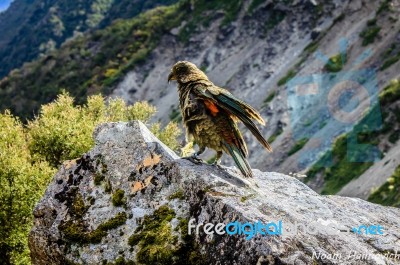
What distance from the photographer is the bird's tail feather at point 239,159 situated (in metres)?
10.9

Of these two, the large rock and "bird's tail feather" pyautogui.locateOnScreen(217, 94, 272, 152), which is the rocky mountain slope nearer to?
the large rock

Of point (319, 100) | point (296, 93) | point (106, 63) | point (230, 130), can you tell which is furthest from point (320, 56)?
point (106, 63)

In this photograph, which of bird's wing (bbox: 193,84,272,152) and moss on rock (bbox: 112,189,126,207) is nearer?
bird's wing (bbox: 193,84,272,152)

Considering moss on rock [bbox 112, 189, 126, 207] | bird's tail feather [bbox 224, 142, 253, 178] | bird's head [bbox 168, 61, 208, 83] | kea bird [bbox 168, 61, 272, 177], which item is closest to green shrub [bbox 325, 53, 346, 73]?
bird's head [bbox 168, 61, 208, 83]

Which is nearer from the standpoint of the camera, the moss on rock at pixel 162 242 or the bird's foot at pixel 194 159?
the moss on rock at pixel 162 242

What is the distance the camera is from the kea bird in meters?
11.1

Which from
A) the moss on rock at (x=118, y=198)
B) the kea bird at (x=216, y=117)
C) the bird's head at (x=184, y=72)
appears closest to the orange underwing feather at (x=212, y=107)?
the kea bird at (x=216, y=117)

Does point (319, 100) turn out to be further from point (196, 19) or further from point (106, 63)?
point (106, 63)

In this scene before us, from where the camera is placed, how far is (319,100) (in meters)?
65.3

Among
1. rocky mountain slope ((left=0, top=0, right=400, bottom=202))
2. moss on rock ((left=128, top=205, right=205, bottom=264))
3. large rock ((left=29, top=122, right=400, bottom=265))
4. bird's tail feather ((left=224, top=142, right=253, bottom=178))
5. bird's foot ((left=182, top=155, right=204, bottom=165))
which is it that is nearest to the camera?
large rock ((left=29, top=122, right=400, bottom=265))

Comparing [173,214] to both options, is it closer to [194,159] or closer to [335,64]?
[194,159]

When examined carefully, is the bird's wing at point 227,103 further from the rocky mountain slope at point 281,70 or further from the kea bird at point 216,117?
the rocky mountain slope at point 281,70

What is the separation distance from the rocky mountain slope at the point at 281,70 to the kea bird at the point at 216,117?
29561 mm

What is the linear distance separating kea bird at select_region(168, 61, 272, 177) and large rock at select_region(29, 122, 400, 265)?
0.61 metres
